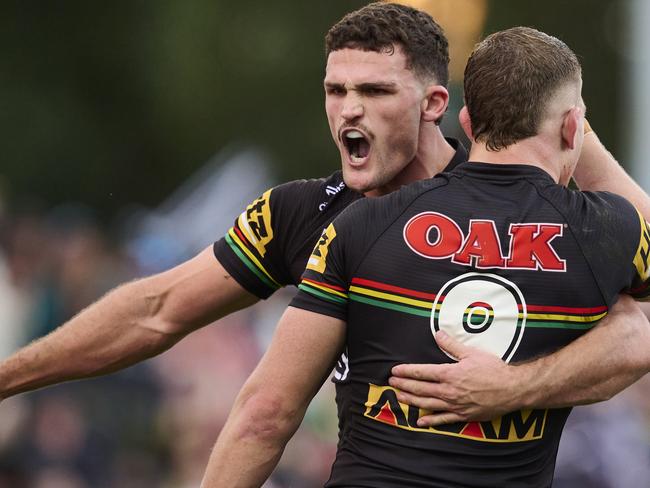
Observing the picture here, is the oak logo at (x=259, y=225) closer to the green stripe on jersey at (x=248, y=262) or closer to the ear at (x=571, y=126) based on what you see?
the green stripe on jersey at (x=248, y=262)

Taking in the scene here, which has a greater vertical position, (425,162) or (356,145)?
(356,145)

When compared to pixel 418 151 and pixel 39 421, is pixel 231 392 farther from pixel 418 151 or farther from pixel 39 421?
pixel 418 151

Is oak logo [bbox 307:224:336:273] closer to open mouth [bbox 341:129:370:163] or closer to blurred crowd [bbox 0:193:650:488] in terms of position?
open mouth [bbox 341:129:370:163]

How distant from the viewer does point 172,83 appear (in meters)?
9.16

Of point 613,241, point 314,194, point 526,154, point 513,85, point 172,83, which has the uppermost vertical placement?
point 513,85

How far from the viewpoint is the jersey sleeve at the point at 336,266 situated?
3.06 meters

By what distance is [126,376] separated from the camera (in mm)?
8109

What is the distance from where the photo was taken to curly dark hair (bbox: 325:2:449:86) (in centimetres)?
400

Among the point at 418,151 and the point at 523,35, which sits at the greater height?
the point at 523,35

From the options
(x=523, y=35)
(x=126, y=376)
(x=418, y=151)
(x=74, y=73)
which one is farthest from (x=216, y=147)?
(x=523, y=35)

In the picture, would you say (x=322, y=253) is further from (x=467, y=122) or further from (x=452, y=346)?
(x=467, y=122)

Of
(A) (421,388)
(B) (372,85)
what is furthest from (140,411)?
(A) (421,388)

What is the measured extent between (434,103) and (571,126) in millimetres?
1039

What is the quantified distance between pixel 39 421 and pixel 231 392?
4.35 ft
